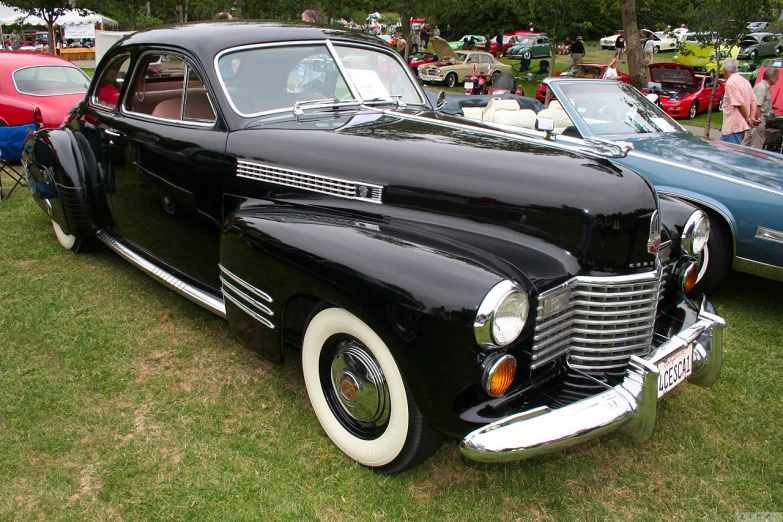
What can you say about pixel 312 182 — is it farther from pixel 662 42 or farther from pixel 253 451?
pixel 662 42

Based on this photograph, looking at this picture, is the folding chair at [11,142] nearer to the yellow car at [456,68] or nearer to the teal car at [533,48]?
the yellow car at [456,68]

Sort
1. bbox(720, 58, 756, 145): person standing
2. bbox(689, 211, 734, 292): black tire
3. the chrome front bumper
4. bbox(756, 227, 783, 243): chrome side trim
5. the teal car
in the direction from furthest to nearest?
the teal car → bbox(720, 58, 756, 145): person standing → bbox(689, 211, 734, 292): black tire → bbox(756, 227, 783, 243): chrome side trim → the chrome front bumper

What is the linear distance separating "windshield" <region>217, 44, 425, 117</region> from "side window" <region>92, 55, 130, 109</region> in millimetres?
1189

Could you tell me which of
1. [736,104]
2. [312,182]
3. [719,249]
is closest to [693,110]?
[736,104]

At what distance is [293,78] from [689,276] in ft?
7.86

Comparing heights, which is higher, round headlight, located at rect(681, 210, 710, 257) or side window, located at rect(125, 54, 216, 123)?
side window, located at rect(125, 54, 216, 123)

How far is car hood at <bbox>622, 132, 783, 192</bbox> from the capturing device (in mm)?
4340

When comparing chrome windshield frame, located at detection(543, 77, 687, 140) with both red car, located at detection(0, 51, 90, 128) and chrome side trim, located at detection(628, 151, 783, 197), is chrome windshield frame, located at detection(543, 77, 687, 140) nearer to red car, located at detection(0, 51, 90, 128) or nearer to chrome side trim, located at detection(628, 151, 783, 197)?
chrome side trim, located at detection(628, 151, 783, 197)

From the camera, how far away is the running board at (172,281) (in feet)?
11.0

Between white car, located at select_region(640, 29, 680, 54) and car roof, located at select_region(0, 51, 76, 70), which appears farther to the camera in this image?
white car, located at select_region(640, 29, 680, 54)

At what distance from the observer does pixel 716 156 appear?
4.84m

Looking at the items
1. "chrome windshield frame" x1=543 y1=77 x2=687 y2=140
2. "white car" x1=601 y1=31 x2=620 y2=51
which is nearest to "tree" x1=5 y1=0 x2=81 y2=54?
"chrome windshield frame" x1=543 y1=77 x2=687 y2=140

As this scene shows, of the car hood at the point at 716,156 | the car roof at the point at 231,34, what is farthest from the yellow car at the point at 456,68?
the car roof at the point at 231,34

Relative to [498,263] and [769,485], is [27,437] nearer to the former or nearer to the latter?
[498,263]
